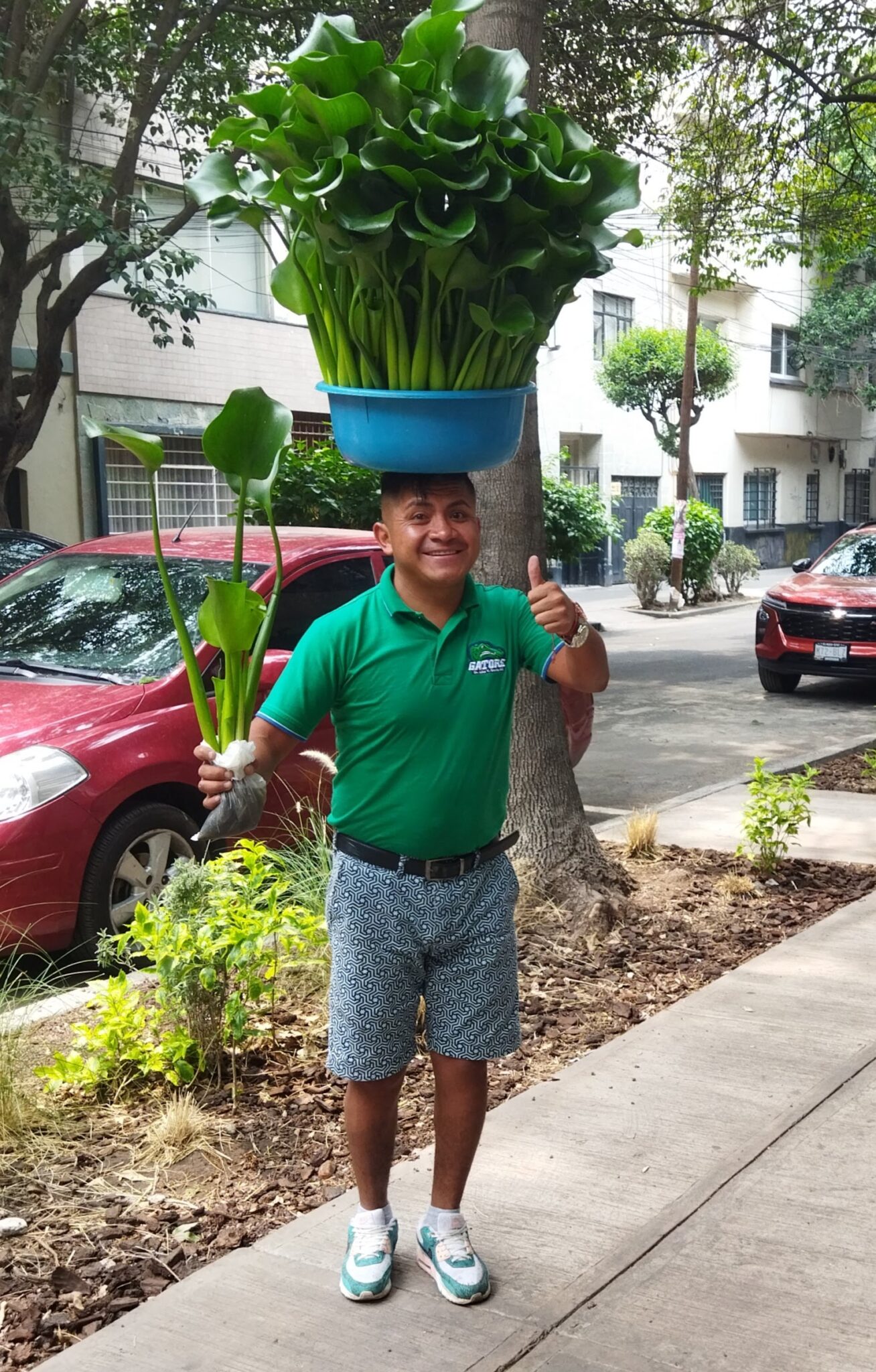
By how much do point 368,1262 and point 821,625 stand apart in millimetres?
11398

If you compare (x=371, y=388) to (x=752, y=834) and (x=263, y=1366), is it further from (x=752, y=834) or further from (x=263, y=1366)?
(x=752, y=834)

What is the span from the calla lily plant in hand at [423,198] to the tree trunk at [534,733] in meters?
2.65

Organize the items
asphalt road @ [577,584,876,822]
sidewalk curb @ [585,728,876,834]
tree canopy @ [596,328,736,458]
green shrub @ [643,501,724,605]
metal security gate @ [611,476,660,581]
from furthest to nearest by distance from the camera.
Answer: metal security gate @ [611,476,660,581] < tree canopy @ [596,328,736,458] < green shrub @ [643,501,724,605] < asphalt road @ [577,584,876,822] < sidewalk curb @ [585,728,876,834]

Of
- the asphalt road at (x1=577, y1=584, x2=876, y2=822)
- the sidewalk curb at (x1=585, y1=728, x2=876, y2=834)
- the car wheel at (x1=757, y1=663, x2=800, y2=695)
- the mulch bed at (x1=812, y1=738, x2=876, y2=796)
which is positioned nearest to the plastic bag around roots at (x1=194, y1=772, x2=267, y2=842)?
the sidewalk curb at (x1=585, y1=728, x2=876, y2=834)

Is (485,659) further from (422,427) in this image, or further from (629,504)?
(629,504)

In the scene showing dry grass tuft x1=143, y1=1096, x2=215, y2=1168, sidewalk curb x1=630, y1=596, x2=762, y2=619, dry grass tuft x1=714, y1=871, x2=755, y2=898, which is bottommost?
sidewalk curb x1=630, y1=596, x2=762, y2=619

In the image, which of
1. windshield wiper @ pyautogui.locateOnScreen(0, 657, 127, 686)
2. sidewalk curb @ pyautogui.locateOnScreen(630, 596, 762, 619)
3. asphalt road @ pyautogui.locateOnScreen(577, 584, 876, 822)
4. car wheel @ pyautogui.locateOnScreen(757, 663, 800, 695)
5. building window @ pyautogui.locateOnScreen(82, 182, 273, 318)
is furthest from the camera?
sidewalk curb @ pyautogui.locateOnScreen(630, 596, 762, 619)

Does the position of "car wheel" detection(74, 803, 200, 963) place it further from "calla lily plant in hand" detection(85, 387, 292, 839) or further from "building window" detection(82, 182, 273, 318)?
"building window" detection(82, 182, 273, 318)

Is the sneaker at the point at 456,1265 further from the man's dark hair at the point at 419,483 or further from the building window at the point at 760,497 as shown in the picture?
the building window at the point at 760,497

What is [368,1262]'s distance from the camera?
119 inches

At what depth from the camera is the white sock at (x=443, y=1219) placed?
3084 millimetres

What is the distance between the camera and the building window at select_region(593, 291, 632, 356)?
32.1 m

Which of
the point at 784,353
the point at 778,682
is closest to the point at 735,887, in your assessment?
the point at 778,682

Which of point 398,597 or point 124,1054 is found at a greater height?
point 398,597
